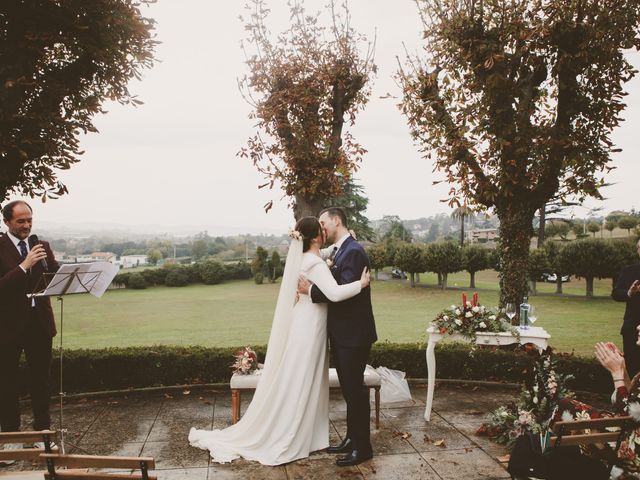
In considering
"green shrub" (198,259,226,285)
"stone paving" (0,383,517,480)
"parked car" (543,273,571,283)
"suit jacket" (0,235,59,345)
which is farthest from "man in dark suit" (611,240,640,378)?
"green shrub" (198,259,226,285)

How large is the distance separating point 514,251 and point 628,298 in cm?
261

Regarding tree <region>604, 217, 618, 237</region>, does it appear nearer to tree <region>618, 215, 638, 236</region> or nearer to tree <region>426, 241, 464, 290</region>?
tree <region>618, 215, 638, 236</region>

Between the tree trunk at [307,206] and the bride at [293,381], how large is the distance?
2612mm

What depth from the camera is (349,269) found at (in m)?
4.91

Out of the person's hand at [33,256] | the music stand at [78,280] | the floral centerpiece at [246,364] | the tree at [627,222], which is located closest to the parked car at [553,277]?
the tree at [627,222]

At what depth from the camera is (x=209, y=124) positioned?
41.5 ft

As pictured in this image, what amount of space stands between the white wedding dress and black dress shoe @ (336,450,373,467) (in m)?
0.40

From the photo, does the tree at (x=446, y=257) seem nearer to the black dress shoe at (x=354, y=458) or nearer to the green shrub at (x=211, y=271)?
the green shrub at (x=211, y=271)

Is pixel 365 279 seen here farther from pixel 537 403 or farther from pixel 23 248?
pixel 23 248

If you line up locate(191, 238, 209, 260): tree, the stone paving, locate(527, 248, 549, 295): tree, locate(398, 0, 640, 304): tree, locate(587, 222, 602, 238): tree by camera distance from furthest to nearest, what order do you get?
locate(587, 222, 602, 238): tree, locate(191, 238, 209, 260): tree, locate(527, 248, 549, 295): tree, locate(398, 0, 640, 304): tree, the stone paving

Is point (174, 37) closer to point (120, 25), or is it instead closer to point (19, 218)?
point (120, 25)

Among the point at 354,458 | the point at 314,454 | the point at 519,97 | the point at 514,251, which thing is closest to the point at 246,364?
the point at 314,454

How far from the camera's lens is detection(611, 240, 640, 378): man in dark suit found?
19.4 feet

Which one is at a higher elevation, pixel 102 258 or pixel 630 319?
pixel 102 258
